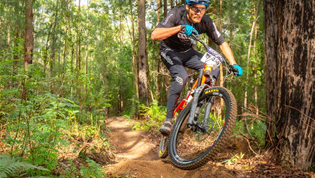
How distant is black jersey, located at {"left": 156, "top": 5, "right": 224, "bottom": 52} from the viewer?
12.0 ft

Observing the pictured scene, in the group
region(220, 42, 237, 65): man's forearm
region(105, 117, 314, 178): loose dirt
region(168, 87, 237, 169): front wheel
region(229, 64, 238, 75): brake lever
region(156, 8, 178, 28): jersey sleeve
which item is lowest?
region(105, 117, 314, 178): loose dirt

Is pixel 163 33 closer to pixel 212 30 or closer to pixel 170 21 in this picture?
pixel 170 21

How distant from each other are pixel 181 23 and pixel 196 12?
29 centimetres

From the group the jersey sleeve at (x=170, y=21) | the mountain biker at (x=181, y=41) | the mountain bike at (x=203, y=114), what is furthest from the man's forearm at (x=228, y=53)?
the jersey sleeve at (x=170, y=21)

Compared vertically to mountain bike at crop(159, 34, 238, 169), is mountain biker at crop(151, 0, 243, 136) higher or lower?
higher

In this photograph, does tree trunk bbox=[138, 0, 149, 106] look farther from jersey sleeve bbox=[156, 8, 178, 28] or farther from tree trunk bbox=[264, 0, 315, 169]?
tree trunk bbox=[264, 0, 315, 169]

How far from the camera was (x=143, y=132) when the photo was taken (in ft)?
28.6

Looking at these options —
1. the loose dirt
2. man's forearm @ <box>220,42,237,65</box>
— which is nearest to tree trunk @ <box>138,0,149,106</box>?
the loose dirt

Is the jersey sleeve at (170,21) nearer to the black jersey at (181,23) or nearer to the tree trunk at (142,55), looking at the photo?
the black jersey at (181,23)

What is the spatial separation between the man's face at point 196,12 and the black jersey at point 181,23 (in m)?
0.13

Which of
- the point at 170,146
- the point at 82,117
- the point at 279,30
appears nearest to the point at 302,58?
the point at 279,30

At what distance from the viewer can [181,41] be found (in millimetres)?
3816

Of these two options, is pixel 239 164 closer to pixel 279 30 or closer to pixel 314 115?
pixel 314 115

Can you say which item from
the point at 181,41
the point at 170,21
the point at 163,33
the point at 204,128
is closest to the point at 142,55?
the point at 181,41
